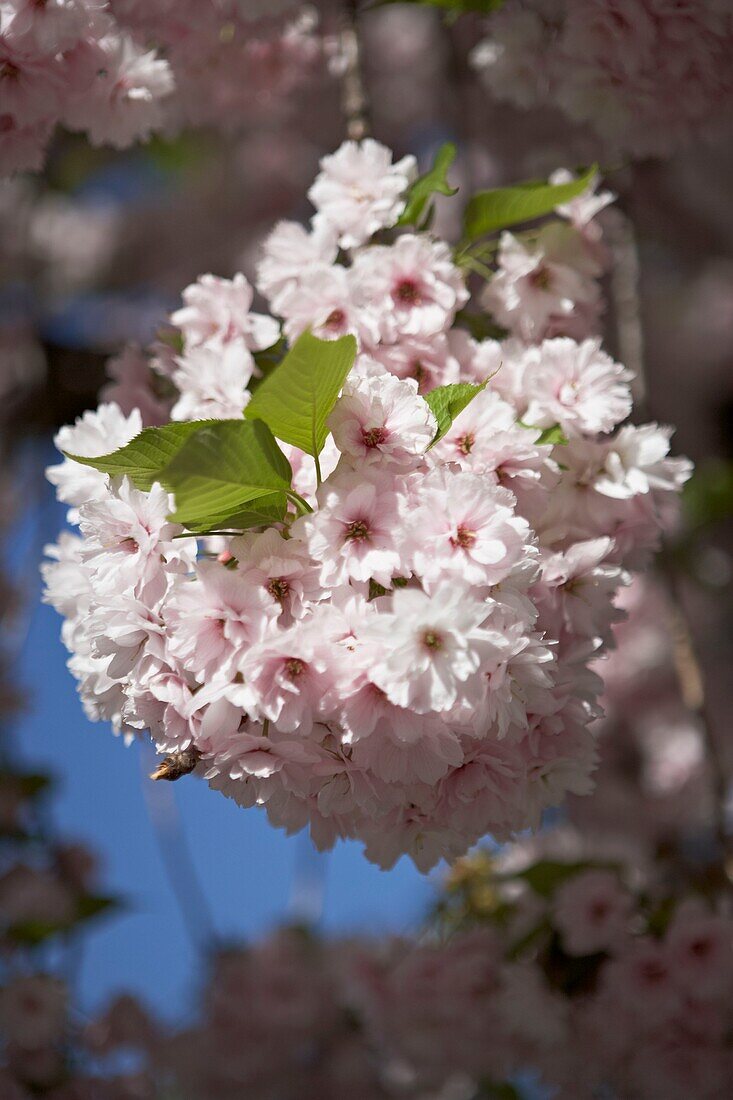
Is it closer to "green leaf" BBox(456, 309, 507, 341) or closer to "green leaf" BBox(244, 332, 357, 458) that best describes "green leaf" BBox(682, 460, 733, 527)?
"green leaf" BBox(456, 309, 507, 341)

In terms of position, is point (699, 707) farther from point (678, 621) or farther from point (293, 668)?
point (293, 668)

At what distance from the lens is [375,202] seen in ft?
3.54

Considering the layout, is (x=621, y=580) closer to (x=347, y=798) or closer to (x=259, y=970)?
(x=347, y=798)

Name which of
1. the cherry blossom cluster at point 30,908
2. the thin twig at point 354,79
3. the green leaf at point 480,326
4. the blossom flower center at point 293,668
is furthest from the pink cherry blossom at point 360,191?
the cherry blossom cluster at point 30,908

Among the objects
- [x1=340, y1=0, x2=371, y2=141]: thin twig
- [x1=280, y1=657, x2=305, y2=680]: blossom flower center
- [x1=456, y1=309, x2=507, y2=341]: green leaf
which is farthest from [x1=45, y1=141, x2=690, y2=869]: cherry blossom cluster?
[x1=340, y1=0, x2=371, y2=141]: thin twig

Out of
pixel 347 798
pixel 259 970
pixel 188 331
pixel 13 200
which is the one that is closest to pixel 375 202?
pixel 188 331

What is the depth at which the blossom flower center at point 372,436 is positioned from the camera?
0.86 metres

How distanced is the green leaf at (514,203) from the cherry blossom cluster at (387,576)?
127 millimetres

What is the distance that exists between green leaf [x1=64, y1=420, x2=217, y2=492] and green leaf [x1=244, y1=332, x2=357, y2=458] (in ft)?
0.20

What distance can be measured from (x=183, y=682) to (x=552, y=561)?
36 cm

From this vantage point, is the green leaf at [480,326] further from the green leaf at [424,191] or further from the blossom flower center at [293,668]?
the blossom flower center at [293,668]

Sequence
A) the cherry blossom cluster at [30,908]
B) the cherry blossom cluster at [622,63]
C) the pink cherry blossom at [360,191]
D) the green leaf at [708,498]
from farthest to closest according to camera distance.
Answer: the green leaf at [708,498] < the cherry blossom cluster at [30,908] < the cherry blossom cluster at [622,63] < the pink cherry blossom at [360,191]

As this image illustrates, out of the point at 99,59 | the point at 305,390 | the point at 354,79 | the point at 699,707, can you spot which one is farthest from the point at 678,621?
the point at 99,59

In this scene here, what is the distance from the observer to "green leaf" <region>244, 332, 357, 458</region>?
2.64 feet
